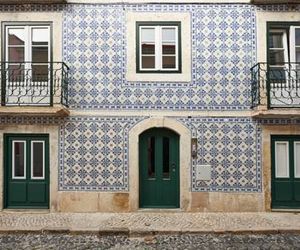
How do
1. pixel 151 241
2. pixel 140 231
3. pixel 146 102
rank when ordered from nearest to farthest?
pixel 151 241, pixel 140 231, pixel 146 102

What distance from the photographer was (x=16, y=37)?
917 cm

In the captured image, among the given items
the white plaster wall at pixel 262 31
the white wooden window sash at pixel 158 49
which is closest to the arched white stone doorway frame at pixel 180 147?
the white wooden window sash at pixel 158 49

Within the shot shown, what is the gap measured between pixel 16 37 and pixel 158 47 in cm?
343

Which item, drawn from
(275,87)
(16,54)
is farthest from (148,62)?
(16,54)

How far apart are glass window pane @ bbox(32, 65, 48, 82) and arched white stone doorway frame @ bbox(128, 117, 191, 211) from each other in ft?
7.97

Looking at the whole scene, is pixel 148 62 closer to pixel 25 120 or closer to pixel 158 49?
pixel 158 49

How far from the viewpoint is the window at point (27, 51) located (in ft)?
29.7

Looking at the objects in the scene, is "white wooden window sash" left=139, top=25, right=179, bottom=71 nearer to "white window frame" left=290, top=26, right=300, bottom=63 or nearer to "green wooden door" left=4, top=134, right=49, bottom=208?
"white window frame" left=290, top=26, right=300, bottom=63

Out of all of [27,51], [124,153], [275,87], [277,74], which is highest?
[27,51]

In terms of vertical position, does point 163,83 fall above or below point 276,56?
below

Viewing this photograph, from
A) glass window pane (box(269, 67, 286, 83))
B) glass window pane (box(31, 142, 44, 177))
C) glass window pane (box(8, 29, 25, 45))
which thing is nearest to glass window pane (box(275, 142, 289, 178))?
glass window pane (box(269, 67, 286, 83))

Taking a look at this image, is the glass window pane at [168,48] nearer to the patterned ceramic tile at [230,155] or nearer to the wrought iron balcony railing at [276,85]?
the patterned ceramic tile at [230,155]

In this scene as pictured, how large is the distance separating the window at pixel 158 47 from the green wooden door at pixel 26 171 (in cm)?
300

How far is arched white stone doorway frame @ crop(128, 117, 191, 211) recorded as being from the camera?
9000 mm
